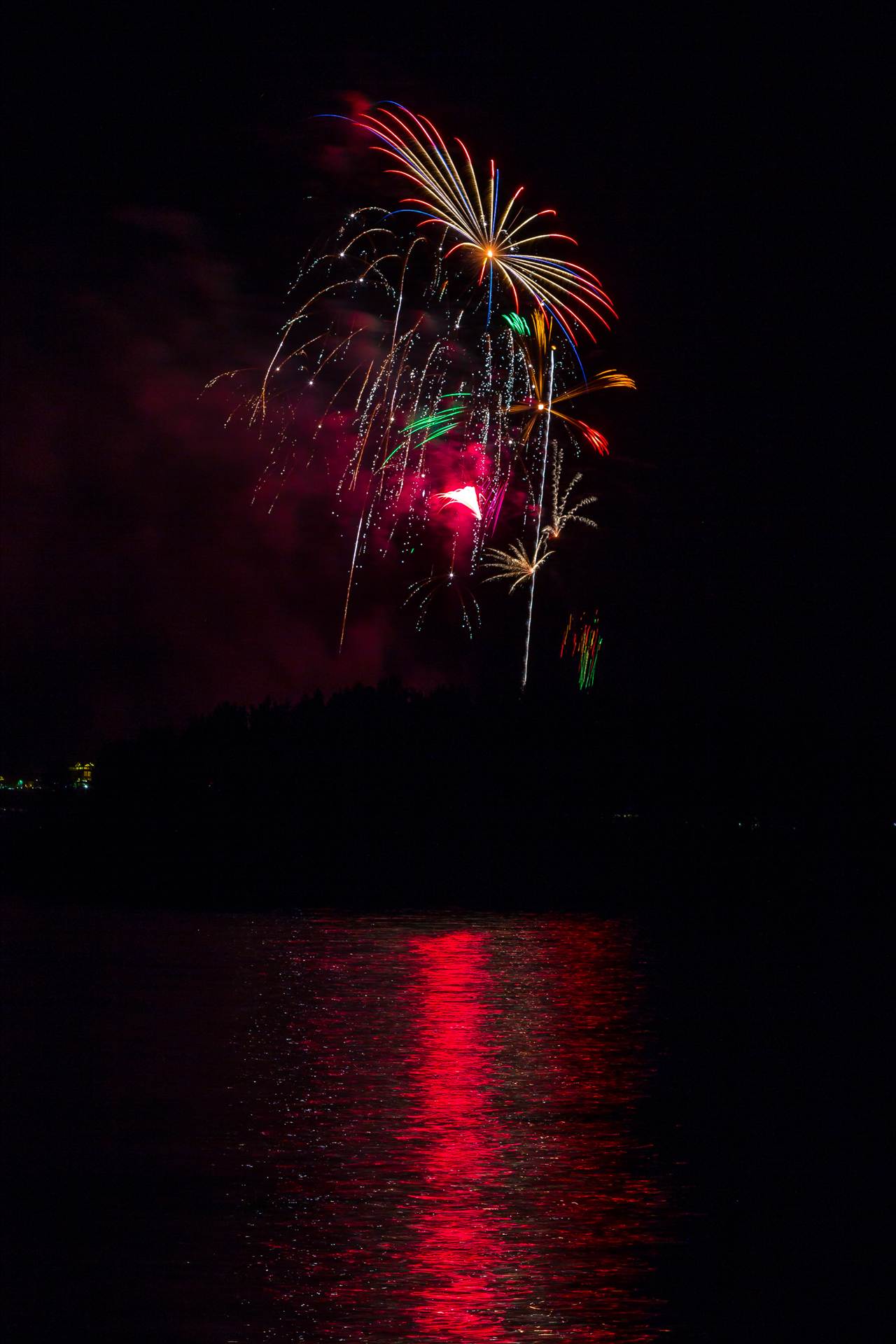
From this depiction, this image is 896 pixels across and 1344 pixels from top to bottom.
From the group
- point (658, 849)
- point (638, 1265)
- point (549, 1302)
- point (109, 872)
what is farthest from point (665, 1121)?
point (658, 849)

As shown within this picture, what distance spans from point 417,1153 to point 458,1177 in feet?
1.71

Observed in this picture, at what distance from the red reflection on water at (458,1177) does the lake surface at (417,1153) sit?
17 millimetres

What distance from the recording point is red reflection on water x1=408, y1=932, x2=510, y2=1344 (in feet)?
18.7

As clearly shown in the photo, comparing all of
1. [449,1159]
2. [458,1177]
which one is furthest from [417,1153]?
[458,1177]

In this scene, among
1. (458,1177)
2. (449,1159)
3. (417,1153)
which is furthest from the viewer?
(417,1153)

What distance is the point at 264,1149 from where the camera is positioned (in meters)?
8.08

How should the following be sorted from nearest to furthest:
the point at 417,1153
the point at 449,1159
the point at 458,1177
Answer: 1. the point at 458,1177
2. the point at 449,1159
3. the point at 417,1153

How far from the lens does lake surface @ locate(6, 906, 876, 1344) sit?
573 centimetres

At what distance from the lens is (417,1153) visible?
26.5ft

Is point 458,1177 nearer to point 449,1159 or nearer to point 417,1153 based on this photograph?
point 449,1159

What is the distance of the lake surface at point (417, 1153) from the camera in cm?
573

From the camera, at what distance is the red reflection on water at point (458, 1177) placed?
5.69 metres

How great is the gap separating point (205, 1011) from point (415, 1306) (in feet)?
23.8

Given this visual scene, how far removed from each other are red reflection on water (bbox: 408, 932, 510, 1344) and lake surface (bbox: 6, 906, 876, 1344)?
17 millimetres
